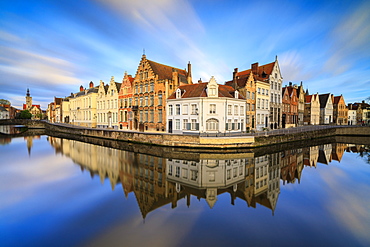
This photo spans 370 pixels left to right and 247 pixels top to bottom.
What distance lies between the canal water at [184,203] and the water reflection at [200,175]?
66 mm

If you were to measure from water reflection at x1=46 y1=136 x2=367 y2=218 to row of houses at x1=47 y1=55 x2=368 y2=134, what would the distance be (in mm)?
8073

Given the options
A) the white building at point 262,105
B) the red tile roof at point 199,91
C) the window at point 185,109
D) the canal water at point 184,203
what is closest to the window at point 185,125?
the window at point 185,109

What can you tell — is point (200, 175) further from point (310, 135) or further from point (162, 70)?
point (310, 135)

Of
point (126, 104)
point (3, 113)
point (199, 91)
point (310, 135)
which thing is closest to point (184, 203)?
point (199, 91)

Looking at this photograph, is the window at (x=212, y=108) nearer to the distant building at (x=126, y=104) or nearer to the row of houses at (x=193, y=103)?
the row of houses at (x=193, y=103)

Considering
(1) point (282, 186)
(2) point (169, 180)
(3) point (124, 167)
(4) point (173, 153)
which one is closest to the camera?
(1) point (282, 186)

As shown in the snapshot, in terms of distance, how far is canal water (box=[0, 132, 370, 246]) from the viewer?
223 inches

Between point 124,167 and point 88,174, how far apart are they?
2.54m

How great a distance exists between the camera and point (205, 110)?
2342 cm

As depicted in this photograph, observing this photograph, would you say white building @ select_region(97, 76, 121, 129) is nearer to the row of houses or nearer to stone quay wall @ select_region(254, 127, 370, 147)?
the row of houses

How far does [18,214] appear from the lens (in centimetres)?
714

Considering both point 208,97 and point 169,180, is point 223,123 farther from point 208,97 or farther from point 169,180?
point 169,180

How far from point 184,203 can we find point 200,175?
388 cm

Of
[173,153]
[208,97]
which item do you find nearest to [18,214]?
[173,153]
